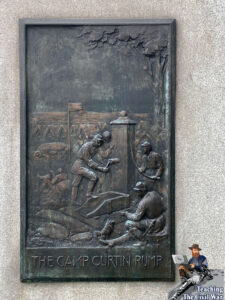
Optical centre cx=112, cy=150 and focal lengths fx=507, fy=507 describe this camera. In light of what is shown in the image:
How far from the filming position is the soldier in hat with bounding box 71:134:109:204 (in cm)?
601

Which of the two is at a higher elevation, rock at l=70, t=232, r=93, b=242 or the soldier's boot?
the soldier's boot

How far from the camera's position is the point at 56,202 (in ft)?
19.8

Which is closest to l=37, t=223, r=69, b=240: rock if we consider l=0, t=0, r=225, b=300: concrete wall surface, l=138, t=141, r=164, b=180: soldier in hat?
l=0, t=0, r=225, b=300: concrete wall surface

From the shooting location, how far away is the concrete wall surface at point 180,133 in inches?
239

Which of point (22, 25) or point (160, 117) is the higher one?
point (22, 25)

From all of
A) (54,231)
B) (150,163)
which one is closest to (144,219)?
(150,163)

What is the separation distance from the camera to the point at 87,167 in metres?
6.04

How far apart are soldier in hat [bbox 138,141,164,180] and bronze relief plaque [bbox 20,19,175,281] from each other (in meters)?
0.01

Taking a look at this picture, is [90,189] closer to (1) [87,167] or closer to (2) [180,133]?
(1) [87,167]

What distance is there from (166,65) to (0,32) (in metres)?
2.03

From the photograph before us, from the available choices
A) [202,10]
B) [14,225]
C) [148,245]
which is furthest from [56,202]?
[202,10]

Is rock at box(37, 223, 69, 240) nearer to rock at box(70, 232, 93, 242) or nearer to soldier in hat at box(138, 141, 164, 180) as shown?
rock at box(70, 232, 93, 242)

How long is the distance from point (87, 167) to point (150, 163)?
29.5 inches

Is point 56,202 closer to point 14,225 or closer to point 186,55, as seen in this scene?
point 14,225
